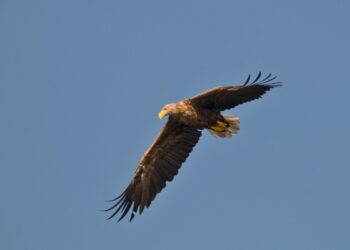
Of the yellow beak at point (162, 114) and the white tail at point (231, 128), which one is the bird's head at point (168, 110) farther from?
the white tail at point (231, 128)

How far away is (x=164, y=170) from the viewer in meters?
12.5

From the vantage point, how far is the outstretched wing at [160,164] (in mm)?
12375

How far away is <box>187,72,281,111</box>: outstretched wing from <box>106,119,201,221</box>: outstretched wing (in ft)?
2.93

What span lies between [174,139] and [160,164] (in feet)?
1.51

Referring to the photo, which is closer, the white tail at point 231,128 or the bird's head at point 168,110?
the bird's head at point 168,110

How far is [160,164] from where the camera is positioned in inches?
493

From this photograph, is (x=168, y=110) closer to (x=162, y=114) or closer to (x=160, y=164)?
(x=162, y=114)

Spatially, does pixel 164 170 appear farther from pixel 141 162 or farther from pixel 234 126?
pixel 234 126

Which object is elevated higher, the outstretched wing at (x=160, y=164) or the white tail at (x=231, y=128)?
the white tail at (x=231, y=128)

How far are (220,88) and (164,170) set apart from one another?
6.05 feet

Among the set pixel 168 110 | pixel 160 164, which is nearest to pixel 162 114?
pixel 168 110

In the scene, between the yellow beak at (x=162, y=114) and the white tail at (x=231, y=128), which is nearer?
the yellow beak at (x=162, y=114)

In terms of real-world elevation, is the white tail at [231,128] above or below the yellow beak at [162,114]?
above

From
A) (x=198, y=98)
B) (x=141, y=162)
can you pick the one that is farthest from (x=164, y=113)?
(x=141, y=162)
